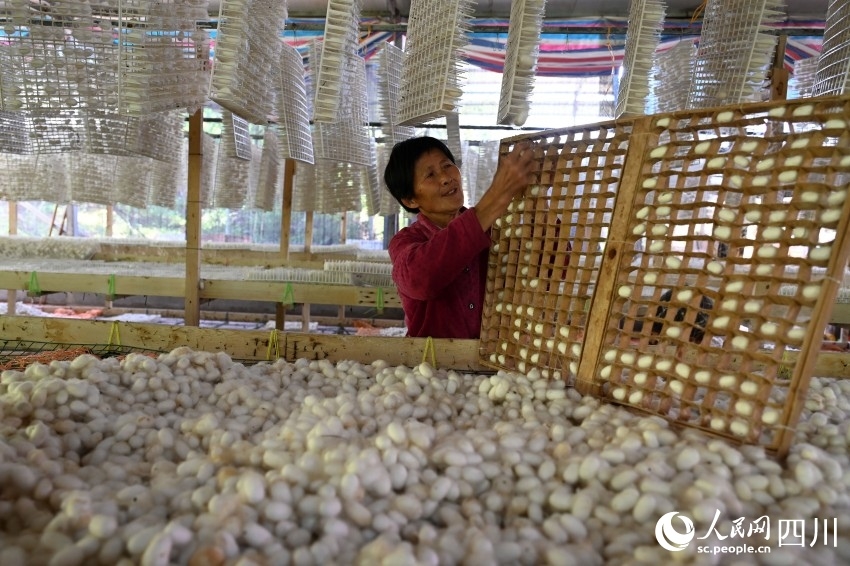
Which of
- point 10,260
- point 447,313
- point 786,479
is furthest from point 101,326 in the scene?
point 10,260

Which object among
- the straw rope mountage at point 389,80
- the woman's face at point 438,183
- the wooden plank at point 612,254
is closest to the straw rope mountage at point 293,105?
the straw rope mountage at point 389,80

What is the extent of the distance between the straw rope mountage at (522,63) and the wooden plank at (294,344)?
66 centimetres

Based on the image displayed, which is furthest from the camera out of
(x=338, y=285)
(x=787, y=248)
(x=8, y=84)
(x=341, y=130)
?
(x=338, y=285)

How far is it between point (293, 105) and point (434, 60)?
1.09 m

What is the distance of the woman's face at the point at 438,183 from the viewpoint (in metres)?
1.65

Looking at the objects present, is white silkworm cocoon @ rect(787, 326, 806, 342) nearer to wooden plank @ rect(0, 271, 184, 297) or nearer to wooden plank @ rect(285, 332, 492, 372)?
wooden plank @ rect(285, 332, 492, 372)

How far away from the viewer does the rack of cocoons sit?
2.90 feet

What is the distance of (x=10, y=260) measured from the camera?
3631 millimetres

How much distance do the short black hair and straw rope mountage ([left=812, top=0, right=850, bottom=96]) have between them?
1.20 metres

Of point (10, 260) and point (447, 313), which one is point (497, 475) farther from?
point (10, 260)

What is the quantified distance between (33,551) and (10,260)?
12.4ft

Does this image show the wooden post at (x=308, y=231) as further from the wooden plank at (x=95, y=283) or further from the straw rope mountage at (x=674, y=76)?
Answer: the straw rope mountage at (x=674, y=76)

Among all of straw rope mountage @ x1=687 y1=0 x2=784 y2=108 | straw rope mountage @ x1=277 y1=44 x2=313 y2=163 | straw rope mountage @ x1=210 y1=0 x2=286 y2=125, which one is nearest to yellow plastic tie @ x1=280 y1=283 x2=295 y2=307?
straw rope mountage @ x1=277 y1=44 x2=313 y2=163

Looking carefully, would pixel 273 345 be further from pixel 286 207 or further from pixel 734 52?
pixel 286 207
